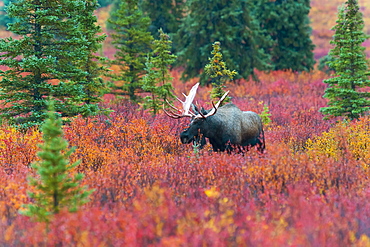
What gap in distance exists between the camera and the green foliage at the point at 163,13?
91.4 ft

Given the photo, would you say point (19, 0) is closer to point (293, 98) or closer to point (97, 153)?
point (97, 153)

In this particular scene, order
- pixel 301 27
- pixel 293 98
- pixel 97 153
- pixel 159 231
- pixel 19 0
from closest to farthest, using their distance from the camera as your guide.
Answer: pixel 159 231
pixel 97 153
pixel 19 0
pixel 293 98
pixel 301 27

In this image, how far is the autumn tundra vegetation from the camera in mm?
4414

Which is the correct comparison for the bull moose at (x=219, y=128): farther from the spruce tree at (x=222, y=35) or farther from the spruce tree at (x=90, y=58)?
the spruce tree at (x=222, y=35)

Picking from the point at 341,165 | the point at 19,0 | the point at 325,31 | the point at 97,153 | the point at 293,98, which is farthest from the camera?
the point at 325,31

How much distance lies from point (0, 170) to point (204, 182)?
14.5ft

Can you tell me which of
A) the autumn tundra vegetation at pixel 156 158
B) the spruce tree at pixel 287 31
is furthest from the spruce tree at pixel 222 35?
the spruce tree at pixel 287 31

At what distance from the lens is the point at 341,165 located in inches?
276

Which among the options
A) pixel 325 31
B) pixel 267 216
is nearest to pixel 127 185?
pixel 267 216

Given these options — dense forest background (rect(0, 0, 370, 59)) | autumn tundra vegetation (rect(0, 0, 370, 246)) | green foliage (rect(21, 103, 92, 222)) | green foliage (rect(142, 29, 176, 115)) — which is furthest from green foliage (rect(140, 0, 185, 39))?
green foliage (rect(21, 103, 92, 222))

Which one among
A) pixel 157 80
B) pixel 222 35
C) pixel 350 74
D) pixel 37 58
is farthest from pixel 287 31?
pixel 37 58

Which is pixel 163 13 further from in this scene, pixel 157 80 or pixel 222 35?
pixel 157 80

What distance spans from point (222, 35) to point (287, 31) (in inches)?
302

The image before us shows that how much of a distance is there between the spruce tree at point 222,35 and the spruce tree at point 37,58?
12.9 meters
